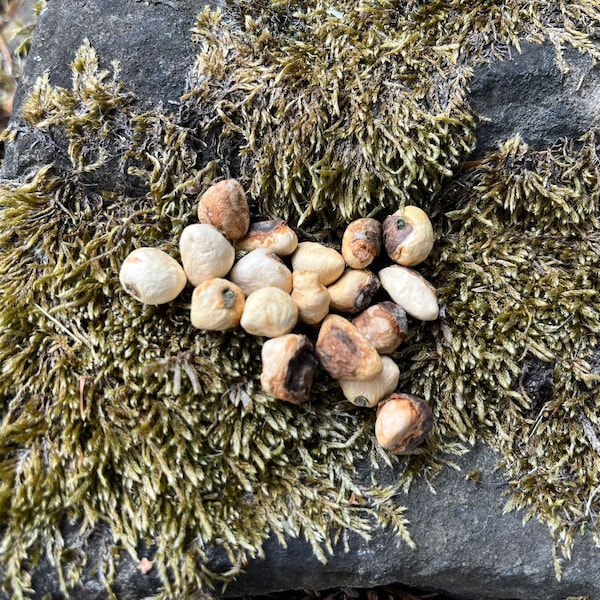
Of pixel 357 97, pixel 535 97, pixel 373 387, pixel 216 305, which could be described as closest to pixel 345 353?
pixel 373 387

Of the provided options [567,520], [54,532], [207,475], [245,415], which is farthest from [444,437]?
[54,532]

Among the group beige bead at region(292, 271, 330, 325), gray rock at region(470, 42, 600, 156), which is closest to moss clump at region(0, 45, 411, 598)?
beige bead at region(292, 271, 330, 325)

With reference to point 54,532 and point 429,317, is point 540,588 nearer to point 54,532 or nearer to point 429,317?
point 429,317

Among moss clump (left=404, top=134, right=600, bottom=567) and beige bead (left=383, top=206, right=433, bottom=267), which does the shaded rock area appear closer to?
moss clump (left=404, top=134, right=600, bottom=567)

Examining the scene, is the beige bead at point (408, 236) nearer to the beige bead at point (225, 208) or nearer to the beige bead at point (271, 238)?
the beige bead at point (271, 238)

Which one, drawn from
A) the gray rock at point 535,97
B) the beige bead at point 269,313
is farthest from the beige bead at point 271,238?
the gray rock at point 535,97
